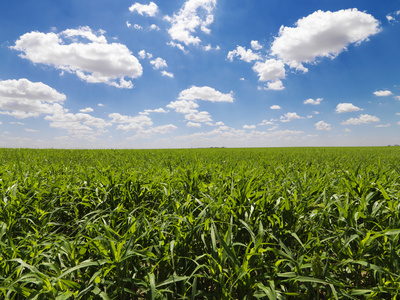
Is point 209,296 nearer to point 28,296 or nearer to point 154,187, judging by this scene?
point 28,296

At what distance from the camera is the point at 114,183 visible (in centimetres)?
352

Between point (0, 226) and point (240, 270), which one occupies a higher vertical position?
point (0, 226)

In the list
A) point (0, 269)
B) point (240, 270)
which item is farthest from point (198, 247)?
point (0, 269)

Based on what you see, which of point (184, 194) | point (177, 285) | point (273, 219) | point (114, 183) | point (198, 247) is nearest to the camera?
point (177, 285)

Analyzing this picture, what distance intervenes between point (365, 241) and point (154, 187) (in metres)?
2.79

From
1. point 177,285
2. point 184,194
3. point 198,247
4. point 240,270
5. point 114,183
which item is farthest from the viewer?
point 114,183

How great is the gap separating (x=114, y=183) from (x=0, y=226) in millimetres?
1480

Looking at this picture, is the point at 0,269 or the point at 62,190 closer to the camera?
the point at 0,269

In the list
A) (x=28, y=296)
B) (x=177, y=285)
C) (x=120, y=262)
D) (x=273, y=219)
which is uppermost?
(x=273, y=219)

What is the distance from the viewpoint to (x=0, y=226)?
2232mm

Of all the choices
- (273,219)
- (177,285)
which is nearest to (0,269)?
(177,285)

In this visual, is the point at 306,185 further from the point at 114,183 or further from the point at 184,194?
the point at 114,183

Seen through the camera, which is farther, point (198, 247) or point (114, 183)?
point (114, 183)

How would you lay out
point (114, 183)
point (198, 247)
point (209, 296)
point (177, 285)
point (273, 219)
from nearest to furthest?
point (209, 296), point (177, 285), point (198, 247), point (273, 219), point (114, 183)
